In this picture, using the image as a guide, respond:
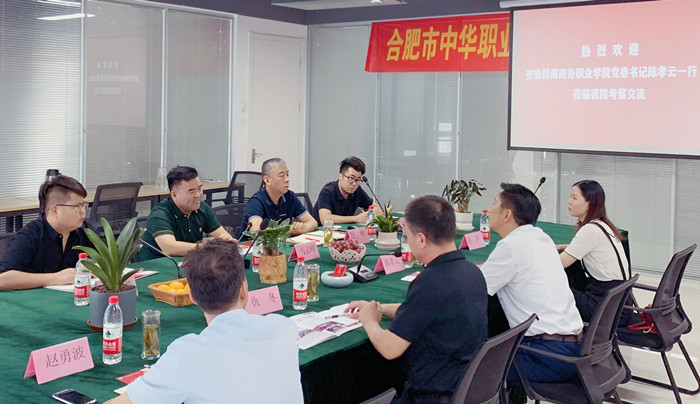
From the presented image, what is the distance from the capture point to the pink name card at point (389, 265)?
11.9 ft

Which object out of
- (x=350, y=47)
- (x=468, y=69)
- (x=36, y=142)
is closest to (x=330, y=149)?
(x=350, y=47)

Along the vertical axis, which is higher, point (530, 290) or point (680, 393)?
point (530, 290)

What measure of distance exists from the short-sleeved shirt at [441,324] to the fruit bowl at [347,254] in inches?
49.3

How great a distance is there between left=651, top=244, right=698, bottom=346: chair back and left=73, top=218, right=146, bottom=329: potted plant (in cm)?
248

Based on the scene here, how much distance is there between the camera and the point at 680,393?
13.5 ft

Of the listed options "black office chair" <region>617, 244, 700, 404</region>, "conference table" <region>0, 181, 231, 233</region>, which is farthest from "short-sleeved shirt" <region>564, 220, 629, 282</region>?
"conference table" <region>0, 181, 231, 233</region>

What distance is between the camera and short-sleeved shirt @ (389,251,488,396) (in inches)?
92.9

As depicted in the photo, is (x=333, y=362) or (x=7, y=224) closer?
(x=333, y=362)

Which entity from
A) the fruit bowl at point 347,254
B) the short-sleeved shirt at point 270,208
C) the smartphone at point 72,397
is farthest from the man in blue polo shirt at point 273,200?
the smartphone at point 72,397

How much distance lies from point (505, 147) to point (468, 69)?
0.93 metres

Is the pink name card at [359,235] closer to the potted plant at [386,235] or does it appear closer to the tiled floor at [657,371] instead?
the potted plant at [386,235]

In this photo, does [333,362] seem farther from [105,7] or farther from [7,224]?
[105,7]

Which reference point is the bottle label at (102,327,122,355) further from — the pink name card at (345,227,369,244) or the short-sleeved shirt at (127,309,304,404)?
the pink name card at (345,227,369,244)

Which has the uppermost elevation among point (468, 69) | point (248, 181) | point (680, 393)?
point (468, 69)
